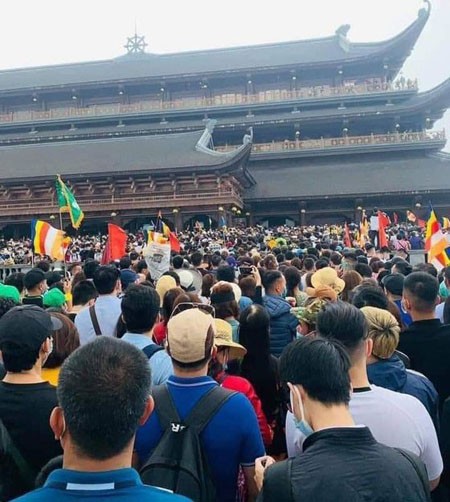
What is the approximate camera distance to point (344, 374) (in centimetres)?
215

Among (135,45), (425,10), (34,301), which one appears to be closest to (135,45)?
(135,45)

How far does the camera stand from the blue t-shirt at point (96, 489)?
61.9 inches

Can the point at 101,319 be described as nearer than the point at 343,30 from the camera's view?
Yes

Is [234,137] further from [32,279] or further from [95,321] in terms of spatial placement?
[95,321]

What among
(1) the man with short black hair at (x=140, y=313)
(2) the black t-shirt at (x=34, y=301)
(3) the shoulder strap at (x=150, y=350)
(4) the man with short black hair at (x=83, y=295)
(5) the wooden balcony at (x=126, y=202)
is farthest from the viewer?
(5) the wooden balcony at (x=126, y=202)

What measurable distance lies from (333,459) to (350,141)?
30991 millimetres

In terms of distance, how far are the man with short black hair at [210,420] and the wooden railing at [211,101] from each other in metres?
31.7

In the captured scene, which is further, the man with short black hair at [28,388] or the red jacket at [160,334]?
the red jacket at [160,334]

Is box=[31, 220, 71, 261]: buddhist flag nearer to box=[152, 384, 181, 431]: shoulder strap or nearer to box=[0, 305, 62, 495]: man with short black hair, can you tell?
box=[0, 305, 62, 495]: man with short black hair

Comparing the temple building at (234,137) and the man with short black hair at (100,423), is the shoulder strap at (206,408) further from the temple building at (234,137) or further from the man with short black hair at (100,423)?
the temple building at (234,137)

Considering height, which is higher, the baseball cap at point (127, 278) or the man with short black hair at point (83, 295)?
the man with short black hair at point (83, 295)

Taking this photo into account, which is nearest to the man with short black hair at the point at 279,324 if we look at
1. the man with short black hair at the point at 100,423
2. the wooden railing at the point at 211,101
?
the man with short black hair at the point at 100,423

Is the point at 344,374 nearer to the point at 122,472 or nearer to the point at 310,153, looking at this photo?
the point at 122,472

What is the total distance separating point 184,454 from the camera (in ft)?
8.05
